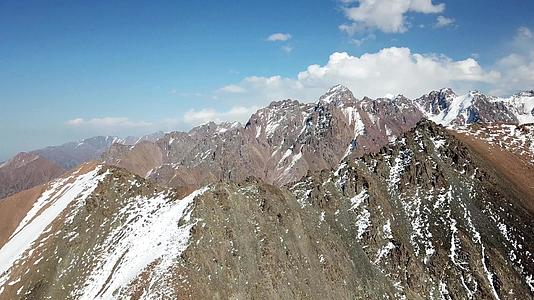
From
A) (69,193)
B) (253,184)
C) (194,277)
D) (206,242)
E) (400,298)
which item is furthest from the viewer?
(69,193)

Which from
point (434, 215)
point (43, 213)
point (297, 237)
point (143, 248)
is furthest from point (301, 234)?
point (43, 213)

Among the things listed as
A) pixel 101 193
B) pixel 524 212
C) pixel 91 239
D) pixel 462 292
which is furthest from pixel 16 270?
pixel 524 212

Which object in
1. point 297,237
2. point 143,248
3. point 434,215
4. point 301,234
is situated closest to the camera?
point 143,248

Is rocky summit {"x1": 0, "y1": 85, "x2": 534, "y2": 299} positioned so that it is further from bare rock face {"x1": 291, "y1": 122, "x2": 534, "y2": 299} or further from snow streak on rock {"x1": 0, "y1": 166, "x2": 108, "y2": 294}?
snow streak on rock {"x1": 0, "y1": 166, "x2": 108, "y2": 294}

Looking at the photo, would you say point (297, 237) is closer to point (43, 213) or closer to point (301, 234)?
point (301, 234)

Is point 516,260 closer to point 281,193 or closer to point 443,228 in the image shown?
point 443,228

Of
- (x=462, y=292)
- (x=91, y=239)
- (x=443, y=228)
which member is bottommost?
(x=462, y=292)
